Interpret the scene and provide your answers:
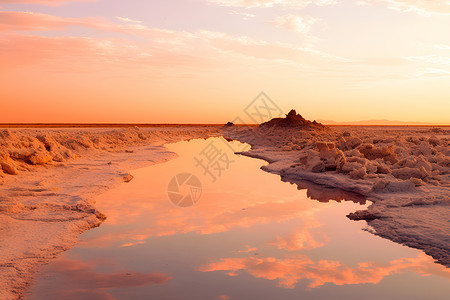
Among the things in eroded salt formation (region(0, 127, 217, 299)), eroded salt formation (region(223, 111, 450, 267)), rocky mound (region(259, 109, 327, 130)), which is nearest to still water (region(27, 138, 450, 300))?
eroded salt formation (region(0, 127, 217, 299))

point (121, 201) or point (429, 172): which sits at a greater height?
point (429, 172)

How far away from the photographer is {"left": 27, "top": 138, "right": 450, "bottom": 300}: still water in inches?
170

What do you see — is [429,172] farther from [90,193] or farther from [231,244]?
[90,193]

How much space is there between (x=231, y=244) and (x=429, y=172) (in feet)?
30.1

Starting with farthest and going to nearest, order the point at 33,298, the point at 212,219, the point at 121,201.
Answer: the point at 121,201 < the point at 212,219 < the point at 33,298

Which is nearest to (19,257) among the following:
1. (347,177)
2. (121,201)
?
(121,201)

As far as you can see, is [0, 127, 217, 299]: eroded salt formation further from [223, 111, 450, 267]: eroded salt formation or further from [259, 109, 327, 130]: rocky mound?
[259, 109, 327, 130]: rocky mound

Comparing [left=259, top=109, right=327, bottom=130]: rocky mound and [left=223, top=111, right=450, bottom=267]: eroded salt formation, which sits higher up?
[left=259, top=109, right=327, bottom=130]: rocky mound

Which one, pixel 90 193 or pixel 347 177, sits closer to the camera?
pixel 90 193

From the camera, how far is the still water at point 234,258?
432cm

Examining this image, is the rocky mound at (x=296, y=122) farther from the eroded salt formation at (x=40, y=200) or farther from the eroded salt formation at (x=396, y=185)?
the eroded salt formation at (x=40, y=200)

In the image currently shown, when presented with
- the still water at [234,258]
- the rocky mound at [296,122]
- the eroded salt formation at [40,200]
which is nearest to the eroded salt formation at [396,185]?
the still water at [234,258]

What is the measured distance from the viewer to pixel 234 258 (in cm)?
531

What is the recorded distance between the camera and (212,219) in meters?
7.53
